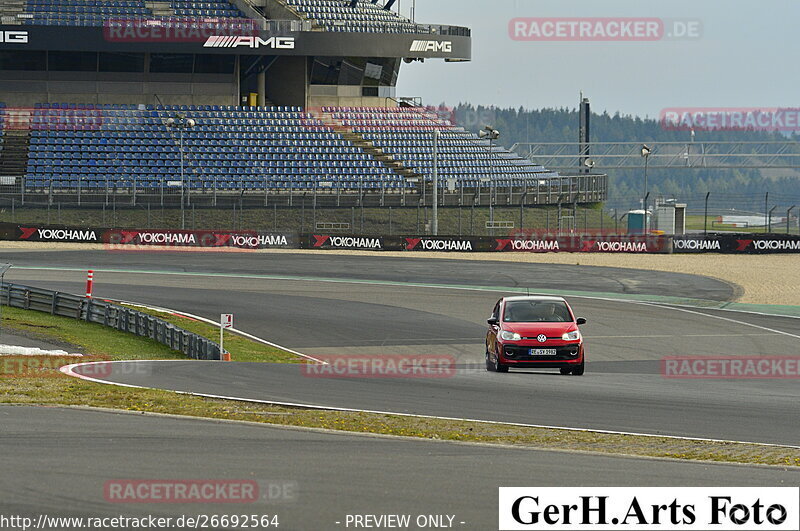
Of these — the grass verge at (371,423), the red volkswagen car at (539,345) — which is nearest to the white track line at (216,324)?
the red volkswagen car at (539,345)

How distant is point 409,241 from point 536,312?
96.3 ft

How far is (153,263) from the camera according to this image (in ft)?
146

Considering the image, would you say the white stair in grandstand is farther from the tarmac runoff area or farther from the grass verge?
the grass verge

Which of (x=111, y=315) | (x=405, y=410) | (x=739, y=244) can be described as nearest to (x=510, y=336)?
(x=405, y=410)

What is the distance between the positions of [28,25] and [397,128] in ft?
72.9

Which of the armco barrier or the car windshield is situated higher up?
the car windshield

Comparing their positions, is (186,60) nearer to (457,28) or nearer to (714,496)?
(457,28)

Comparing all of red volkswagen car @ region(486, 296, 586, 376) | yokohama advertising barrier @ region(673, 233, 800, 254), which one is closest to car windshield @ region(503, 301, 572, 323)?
red volkswagen car @ region(486, 296, 586, 376)

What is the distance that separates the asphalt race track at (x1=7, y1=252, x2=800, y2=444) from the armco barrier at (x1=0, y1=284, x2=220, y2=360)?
2.96 metres

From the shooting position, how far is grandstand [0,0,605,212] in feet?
191

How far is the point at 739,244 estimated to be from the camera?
159ft

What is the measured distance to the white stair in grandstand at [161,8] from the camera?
214 feet
